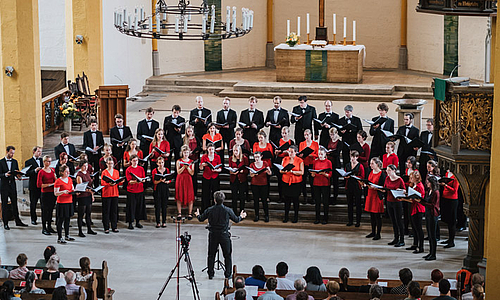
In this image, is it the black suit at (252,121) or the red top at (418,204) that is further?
the black suit at (252,121)

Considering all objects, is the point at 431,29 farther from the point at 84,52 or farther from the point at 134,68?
the point at 84,52

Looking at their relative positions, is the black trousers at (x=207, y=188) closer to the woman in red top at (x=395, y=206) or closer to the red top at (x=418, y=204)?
the woman in red top at (x=395, y=206)

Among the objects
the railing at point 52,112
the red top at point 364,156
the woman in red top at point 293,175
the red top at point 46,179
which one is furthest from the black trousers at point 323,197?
the railing at point 52,112

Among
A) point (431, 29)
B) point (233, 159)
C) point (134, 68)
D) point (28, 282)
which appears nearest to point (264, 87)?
point (134, 68)

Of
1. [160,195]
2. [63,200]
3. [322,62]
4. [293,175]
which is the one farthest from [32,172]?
[322,62]

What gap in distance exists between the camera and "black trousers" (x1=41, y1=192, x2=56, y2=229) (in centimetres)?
1300

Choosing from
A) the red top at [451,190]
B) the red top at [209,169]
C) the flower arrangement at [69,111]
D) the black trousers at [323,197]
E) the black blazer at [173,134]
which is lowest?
the black trousers at [323,197]

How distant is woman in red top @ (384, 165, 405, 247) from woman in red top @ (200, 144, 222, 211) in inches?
109

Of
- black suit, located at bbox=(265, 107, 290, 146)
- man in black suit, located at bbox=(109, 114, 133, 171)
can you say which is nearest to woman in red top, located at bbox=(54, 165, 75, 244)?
man in black suit, located at bbox=(109, 114, 133, 171)

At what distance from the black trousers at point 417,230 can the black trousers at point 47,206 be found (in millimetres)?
5605

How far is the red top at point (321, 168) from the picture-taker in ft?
43.2

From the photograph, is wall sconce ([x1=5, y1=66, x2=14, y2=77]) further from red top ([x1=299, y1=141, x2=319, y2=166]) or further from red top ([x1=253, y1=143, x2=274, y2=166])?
red top ([x1=299, y1=141, x2=319, y2=166])

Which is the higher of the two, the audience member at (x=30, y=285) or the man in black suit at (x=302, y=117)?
the man in black suit at (x=302, y=117)

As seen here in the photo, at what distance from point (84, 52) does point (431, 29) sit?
9.69m
